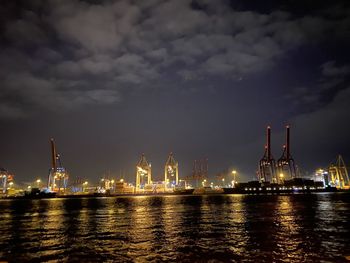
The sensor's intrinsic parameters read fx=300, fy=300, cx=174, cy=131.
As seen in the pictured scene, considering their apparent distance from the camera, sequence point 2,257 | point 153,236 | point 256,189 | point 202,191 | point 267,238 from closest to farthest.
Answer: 1. point 2,257
2. point 267,238
3. point 153,236
4. point 256,189
5. point 202,191

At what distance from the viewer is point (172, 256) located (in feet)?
49.2

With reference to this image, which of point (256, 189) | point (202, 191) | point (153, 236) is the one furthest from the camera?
point (202, 191)

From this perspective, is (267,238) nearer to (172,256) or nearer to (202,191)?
(172,256)

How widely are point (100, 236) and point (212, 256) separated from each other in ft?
33.8

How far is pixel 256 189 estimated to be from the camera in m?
175

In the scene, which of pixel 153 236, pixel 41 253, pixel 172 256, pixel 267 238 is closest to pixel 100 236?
pixel 153 236

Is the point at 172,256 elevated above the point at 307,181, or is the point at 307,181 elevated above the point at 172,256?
the point at 307,181

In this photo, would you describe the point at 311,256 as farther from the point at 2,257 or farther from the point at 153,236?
the point at 2,257

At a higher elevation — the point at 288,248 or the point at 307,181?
the point at 307,181

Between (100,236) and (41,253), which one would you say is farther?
(100,236)

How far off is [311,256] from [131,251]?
9060 mm

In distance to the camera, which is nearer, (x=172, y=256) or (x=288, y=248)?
(x=172, y=256)

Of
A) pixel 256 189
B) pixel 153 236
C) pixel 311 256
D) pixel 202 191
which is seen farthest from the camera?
pixel 202 191

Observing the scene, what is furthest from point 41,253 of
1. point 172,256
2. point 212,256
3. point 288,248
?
point 288,248
